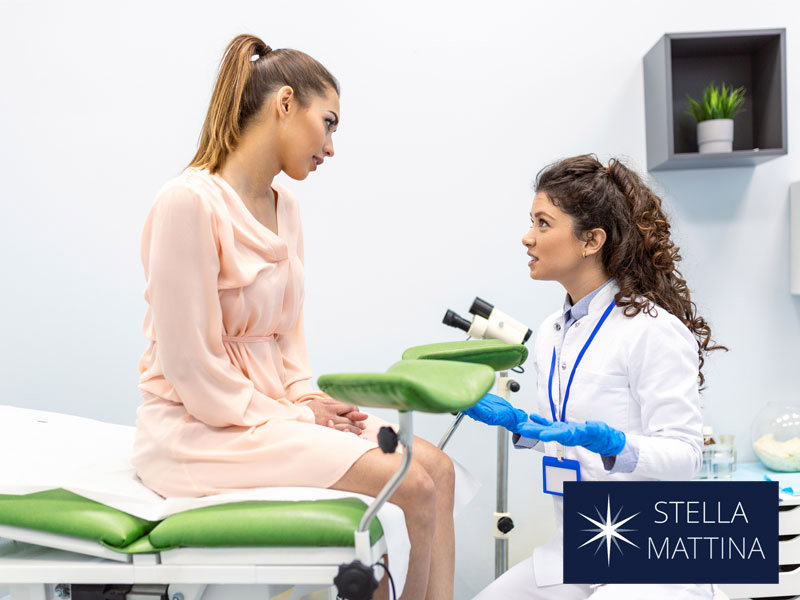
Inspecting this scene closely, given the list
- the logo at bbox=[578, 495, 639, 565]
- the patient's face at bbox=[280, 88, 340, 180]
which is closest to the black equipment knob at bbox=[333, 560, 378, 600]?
the logo at bbox=[578, 495, 639, 565]

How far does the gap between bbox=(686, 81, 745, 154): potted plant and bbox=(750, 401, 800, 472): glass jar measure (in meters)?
0.88

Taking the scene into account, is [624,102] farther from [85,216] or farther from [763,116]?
[85,216]

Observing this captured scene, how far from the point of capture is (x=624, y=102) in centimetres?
245

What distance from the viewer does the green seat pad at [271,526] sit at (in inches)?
43.7

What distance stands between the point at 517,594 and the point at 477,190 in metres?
1.33

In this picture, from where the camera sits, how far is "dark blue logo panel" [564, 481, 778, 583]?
1.41 meters

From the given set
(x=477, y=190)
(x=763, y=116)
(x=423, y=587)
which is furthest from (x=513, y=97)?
(x=423, y=587)

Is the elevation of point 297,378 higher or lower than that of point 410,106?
lower

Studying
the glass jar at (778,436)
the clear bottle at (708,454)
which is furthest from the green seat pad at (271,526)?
the glass jar at (778,436)

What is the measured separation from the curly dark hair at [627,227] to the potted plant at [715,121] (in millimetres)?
887

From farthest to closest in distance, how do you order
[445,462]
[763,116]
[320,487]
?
[763,116] < [445,462] < [320,487]

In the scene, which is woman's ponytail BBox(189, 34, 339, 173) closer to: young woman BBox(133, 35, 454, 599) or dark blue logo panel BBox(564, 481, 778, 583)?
young woman BBox(133, 35, 454, 599)

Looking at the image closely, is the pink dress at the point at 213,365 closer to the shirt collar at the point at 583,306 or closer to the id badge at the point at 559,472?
the id badge at the point at 559,472

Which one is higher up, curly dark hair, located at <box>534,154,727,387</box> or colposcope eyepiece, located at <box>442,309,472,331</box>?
curly dark hair, located at <box>534,154,727,387</box>
